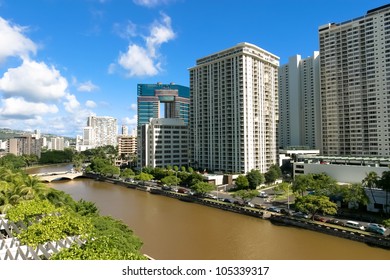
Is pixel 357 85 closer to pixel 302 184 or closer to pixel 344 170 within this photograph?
pixel 344 170

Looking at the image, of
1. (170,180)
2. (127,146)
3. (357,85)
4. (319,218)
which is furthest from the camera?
(127,146)

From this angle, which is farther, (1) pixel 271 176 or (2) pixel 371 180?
(1) pixel 271 176

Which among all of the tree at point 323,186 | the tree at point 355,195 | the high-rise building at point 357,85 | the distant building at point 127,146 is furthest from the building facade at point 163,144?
the tree at point 355,195

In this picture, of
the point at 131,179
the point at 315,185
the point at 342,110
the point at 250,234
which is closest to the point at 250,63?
the point at 342,110

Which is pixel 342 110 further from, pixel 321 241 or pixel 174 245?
pixel 174 245

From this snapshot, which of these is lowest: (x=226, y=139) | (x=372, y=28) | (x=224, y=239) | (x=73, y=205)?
(x=224, y=239)

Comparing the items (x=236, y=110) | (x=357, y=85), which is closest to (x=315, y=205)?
(x=236, y=110)

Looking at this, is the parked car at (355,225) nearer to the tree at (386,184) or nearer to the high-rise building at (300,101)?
the tree at (386,184)
